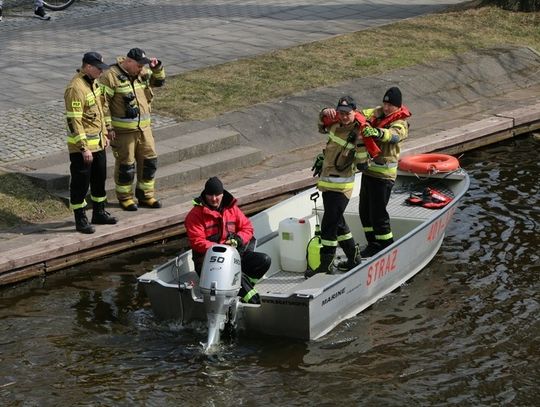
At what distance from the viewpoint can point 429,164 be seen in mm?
14375

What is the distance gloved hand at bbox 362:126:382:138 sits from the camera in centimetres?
1187

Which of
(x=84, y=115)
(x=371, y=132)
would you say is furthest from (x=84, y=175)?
(x=371, y=132)

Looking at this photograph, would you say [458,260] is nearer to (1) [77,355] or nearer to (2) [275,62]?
(1) [77,355]

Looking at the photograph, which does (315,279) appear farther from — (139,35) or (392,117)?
(139,35)

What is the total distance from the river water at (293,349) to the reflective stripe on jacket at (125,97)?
5.11 feet

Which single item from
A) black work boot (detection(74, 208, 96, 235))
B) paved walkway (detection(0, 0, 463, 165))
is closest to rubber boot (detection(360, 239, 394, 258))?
black work boot (detection(74, 208, 96, 235))

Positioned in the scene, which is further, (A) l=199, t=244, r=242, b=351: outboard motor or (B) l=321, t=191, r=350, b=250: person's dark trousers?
(B) l=321, t=191, r=350, b=250: person's dark trousers

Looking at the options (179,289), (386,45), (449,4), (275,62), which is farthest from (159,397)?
(449,4)

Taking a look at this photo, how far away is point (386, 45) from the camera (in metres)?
21.0

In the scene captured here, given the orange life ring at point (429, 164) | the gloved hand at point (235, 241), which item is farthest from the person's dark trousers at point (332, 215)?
the orange life ring at point (429, 164)

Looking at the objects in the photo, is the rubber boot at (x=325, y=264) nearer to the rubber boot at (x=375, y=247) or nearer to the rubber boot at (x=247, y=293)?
the rubber boot at (x=375, y=247)

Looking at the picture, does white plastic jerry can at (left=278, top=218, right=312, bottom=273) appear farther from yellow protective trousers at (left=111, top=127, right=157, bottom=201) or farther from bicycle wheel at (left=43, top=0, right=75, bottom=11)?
bicycle wheel at (left=43, top=0, right=75, bottom=11)

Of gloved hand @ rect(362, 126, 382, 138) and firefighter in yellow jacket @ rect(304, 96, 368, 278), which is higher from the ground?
gloved hand @ rect(362, 126, 382, 138)

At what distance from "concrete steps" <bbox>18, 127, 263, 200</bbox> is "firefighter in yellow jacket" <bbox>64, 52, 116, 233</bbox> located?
0.80 metres
